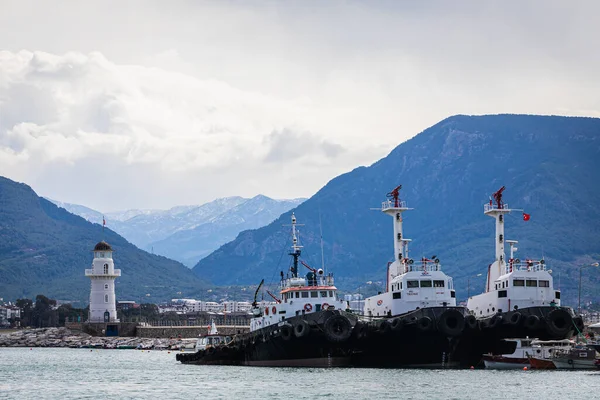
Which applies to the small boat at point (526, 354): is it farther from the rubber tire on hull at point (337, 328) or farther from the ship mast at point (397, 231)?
the ship mast at point (397, 231)

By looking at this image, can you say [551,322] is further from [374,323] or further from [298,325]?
[298,325]

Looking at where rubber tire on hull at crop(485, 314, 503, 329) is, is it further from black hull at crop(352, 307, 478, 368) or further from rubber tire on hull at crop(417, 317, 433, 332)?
rubber tire on hull at crop(417, 317, 433, 332)

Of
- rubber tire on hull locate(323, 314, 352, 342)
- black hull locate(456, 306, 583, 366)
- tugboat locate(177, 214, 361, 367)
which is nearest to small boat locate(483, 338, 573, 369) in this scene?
black hull locate(456, 306, 583, 366)

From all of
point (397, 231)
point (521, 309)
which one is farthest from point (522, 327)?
point (397, 231)

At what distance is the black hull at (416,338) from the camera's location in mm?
73938

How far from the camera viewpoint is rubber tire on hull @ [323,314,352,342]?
7356 centimetres

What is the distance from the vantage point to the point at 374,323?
76.3 m

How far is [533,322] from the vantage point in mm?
76000

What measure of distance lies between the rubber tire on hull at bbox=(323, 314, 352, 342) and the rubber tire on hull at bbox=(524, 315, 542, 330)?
11727 mm

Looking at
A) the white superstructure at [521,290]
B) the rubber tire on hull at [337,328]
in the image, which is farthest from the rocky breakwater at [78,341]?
the rubber tire on hull at [337,328]

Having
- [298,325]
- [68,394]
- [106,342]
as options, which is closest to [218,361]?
[298,325]

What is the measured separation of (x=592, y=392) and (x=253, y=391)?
17707 mm

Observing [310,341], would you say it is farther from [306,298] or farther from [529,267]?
[529,267]

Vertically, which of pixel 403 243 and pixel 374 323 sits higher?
pixel 403 243
